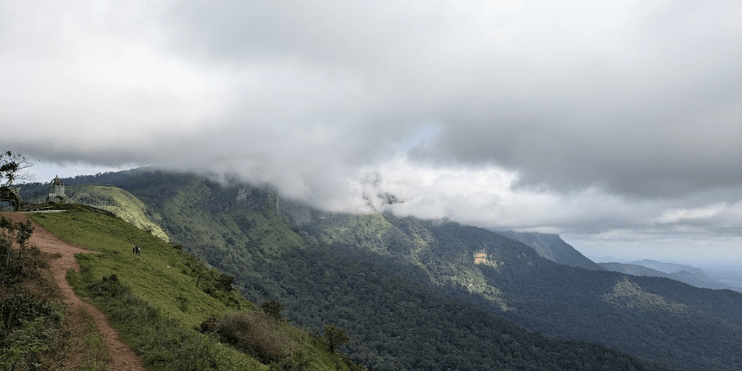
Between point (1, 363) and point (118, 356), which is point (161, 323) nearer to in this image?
point (118, 356)

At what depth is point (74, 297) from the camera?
89.1ft

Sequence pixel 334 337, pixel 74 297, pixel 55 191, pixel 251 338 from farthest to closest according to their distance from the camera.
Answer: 1. pixel 55 191
2. pixel 334 337
3. pixel 251 338
4. pixel 74 297

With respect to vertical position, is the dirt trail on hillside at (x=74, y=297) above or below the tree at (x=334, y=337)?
above

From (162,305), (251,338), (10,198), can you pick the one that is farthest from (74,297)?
(10,198)

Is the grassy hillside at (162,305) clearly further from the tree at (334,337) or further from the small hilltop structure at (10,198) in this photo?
the small hilltop structure at (10,198)

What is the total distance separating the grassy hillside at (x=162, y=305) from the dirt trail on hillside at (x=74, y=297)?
0.51 metres

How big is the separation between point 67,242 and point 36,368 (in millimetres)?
36367

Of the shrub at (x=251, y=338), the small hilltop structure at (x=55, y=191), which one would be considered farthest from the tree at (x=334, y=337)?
the small hilltop structure at (x=55, y=191)

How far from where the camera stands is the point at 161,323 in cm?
2419

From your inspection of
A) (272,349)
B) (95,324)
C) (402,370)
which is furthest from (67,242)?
(402,370)

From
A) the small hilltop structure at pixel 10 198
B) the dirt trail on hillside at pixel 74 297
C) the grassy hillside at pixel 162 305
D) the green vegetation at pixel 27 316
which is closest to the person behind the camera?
the green vegetation at pixel 27 316

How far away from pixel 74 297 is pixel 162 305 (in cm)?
637

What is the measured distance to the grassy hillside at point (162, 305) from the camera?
67.2ft

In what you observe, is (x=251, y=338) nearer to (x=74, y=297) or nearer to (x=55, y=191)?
(x=74, y=297)
